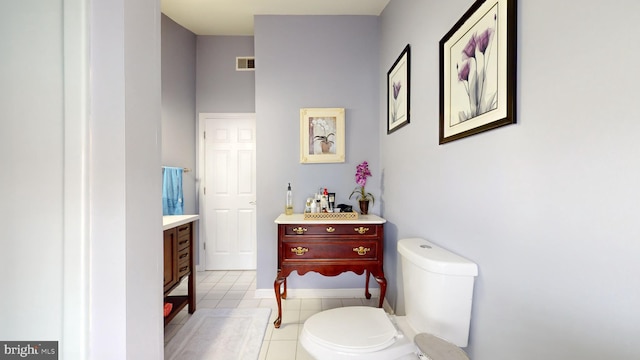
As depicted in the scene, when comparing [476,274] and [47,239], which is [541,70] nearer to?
[476,274]

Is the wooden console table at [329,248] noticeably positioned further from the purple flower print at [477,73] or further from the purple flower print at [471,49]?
the purple flower print at [471,49]

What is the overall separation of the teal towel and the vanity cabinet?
873mm

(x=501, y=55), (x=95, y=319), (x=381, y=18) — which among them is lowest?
(x=95, y=319)

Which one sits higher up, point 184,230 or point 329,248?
point 184,230

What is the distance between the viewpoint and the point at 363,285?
8.32 feet

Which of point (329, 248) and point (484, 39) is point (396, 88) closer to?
point (484, 39)

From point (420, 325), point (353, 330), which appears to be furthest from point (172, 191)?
point (420, 325)

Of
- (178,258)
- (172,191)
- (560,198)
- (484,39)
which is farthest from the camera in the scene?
(172,191)

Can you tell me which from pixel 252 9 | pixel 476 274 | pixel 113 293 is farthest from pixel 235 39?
pixel 476 274

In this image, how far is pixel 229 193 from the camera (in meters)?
3.30

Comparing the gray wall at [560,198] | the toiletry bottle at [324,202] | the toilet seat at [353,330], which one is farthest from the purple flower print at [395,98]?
the toilet seat at [353,330]

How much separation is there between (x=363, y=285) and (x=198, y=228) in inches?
87.7

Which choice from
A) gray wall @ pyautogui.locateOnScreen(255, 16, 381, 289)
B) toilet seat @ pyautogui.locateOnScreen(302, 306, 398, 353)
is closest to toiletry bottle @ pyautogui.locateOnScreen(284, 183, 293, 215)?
gray wall @ pyautogui.locateOnScreen(255, 16, 381, 289)

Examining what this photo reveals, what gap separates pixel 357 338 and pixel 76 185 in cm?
116
